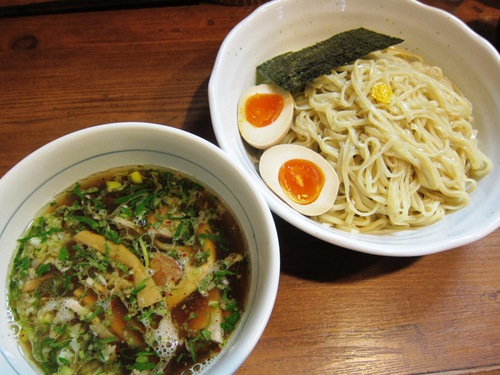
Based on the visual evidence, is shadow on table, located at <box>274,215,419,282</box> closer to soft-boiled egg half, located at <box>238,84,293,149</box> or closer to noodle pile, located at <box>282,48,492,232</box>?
noodle pile, located at <box>282,48,492,232</box>

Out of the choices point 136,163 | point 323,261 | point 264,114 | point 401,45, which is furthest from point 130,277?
point 401,45

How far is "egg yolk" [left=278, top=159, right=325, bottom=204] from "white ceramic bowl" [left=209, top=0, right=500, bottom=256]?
116 mm

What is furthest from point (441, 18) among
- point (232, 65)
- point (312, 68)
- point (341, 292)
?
point (341, 292)

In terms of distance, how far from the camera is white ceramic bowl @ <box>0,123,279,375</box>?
3.28 ft

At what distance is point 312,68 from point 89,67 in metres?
1.05

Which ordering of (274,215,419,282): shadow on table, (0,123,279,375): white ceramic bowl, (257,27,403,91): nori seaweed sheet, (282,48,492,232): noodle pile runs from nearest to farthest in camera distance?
(0,123,279,375): white ceramic bowl
(274,215,419,282): shadow on table
(282,48,492,232): noodle pile
(257,27,403,91): nori seaweed sheet

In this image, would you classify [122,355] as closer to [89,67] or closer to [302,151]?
[302,151]

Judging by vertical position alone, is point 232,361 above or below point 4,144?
above

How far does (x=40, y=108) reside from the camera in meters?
1.77

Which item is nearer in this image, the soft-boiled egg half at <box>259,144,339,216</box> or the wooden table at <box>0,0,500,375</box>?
the wooden table at <box>0,0,500,375</box>

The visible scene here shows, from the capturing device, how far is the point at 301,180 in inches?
61.0

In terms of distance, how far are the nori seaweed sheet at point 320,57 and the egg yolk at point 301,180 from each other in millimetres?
356

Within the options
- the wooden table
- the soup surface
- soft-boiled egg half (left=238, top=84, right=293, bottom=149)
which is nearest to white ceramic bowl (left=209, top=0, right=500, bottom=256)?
soft-boiled egg half (left=238, top=84, right=293, bottom=149)

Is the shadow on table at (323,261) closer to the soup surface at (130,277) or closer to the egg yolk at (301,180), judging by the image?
the egg yolk at (301,180)
